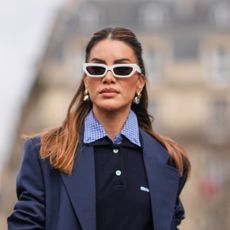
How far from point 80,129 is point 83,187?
305mm

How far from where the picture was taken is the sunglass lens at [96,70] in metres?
4.77

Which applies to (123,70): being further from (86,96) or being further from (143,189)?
(143,189)

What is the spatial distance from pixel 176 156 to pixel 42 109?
44.3m

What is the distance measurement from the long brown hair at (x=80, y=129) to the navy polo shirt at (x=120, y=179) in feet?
0.20

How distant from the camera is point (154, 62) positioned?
4797 cm

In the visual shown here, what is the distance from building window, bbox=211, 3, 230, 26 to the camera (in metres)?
48.5

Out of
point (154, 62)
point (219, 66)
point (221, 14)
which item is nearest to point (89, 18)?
point (154, 62)

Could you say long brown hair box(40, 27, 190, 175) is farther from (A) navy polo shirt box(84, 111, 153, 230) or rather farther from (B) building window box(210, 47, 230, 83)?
(B) building window box(210, 47, 230, 83)

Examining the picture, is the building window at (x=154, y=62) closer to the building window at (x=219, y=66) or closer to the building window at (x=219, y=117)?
the building window at (x=219, y=66)

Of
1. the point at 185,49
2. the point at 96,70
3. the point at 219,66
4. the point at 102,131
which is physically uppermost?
the point at 96,70

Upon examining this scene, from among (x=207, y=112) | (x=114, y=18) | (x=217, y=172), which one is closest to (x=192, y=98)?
(x=207, y=112)

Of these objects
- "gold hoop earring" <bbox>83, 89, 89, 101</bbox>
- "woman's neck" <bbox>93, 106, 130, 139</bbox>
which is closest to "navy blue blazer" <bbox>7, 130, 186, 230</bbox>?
"woman's neck" <bbox>93, 106, 130, 139</bbox>

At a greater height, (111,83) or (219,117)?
(111,83)

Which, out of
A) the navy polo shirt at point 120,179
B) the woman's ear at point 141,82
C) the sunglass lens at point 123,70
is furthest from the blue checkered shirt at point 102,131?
the sunglass lens at point 123,70
